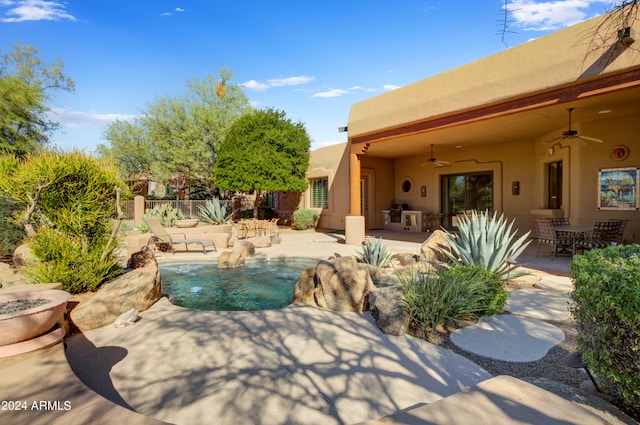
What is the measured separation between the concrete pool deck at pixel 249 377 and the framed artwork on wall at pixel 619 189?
802 cm

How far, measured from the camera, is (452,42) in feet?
11.8

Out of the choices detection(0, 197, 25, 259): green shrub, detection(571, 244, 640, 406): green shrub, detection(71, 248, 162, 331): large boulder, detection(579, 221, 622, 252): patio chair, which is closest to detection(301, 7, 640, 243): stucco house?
detection(579, 221, 622, 252): patio chair

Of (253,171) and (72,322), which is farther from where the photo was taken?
(253,171)

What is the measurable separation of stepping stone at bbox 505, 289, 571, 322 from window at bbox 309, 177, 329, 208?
12.6 m

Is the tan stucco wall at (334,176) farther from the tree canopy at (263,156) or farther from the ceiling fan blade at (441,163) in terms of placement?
the ceiling fan blade at (441,163)

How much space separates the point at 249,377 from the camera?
2967mm

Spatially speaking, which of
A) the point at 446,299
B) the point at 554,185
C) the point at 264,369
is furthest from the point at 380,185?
the point at 264,369

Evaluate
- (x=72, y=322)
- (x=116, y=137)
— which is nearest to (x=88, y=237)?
(x=72, y=322)

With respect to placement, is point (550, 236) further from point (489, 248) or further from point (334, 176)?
point (334, 176)

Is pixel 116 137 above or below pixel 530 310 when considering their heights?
above

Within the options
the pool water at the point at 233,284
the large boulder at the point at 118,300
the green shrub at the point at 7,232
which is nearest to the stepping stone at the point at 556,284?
the pool water at the point at 233,284

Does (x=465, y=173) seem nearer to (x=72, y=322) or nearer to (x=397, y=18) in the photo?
(x=397, y=18)

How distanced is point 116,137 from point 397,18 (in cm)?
2592

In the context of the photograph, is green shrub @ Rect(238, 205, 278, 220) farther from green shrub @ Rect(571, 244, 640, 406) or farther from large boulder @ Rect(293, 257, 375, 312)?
green shrub @ Rect(571, 244, 640, 406)
